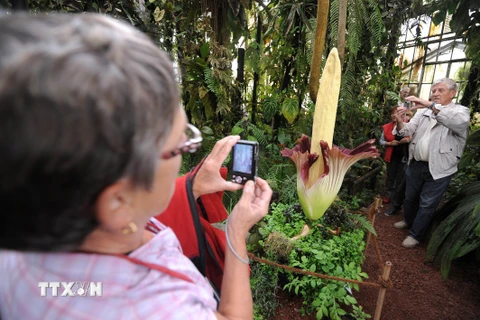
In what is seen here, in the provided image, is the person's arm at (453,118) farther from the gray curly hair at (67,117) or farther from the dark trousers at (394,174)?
the gray curly hair at (67,117)

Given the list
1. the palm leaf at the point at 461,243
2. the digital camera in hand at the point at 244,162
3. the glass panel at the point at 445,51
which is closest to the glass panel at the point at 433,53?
the glass panel at the point at 445,51

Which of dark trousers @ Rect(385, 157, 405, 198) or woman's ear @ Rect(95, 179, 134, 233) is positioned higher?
woman's ear @ Rect(95, 179, 134, 233)

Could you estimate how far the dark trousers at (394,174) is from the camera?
9.00 feet

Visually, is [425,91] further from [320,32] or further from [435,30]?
[320,32]

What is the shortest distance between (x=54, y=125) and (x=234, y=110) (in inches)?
86.7

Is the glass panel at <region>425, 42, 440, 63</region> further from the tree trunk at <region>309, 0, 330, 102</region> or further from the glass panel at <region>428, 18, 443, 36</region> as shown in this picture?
the tree trunk at <region>309, 0, 330, 102</region>

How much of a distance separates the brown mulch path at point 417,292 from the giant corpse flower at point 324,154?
1.74 feet

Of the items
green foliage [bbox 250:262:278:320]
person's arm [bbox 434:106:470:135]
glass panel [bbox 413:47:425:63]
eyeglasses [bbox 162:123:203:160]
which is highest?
glass panel [bbox 413:47:425:63]

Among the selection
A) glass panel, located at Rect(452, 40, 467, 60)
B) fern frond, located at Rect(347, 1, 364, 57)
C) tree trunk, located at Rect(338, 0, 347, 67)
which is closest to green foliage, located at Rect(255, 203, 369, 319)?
tree trunk, located at Rect(338, 0, 347, 67)

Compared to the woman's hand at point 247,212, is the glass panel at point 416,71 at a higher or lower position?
higher

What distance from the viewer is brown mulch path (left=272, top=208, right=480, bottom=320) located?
4.60 feet

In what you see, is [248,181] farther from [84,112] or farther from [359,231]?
[359,231]

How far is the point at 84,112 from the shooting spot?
0.22m

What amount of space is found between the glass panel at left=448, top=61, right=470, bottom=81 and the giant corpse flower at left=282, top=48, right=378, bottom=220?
13.1ft
